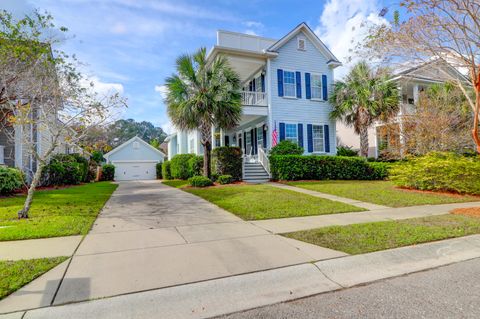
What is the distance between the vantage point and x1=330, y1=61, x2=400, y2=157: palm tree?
1650 centimetres

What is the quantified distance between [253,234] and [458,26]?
7.50m

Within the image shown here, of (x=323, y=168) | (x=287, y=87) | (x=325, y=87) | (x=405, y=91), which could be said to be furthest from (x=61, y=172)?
(x=405, y=91)

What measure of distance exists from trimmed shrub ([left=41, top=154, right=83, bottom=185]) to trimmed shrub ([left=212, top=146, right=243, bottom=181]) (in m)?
8.41

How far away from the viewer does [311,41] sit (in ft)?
61.1

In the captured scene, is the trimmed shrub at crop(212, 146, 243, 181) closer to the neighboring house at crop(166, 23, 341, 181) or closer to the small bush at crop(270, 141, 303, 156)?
the neighboring house at crop(166, 23, 341, 181)

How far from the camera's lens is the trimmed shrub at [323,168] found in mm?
14879

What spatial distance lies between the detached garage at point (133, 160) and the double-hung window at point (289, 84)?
63.3 ft

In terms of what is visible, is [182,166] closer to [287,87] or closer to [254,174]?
[254,174]

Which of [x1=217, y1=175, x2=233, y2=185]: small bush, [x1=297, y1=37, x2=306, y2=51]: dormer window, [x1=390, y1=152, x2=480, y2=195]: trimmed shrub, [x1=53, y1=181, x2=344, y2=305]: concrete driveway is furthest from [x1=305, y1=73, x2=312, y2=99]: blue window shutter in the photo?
[x1=53, y1=181, x2=344, y2=305]: concrete driveway

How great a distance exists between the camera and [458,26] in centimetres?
694

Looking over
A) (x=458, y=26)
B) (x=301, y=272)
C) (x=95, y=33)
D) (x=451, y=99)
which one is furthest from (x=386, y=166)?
(x=95, y=33)

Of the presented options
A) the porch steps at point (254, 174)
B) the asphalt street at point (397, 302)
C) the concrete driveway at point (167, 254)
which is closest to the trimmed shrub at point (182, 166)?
the porch steps at point (254, 174)

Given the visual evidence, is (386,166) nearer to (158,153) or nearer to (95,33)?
(95,33)

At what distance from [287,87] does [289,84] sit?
28 centimetres
